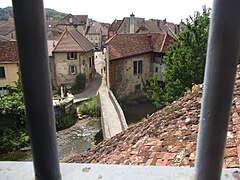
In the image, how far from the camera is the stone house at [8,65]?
21266 millimetres

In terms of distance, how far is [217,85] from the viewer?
1.94 feet

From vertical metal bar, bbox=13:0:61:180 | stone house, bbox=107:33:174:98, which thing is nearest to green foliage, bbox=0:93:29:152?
stone house, bbox=107:33:174:98

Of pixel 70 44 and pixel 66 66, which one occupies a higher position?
pixel 70 44

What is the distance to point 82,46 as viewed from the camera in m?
25.7

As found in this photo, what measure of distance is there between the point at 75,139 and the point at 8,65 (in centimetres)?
995

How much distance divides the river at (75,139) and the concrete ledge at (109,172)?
43.6ft

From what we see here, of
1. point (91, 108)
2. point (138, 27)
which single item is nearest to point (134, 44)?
point (91, 108)

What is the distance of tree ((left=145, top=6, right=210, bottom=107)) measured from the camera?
13.1 meters

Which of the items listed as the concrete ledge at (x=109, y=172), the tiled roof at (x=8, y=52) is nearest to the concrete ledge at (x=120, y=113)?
the tiled roof at (x=8, y=52)

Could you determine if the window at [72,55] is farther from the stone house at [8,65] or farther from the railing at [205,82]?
the railing at [205,82]

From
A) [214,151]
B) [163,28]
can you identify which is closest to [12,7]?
[214,151]

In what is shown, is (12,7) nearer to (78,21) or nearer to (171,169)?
(171,169)

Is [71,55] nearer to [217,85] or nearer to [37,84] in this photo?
[37,84]

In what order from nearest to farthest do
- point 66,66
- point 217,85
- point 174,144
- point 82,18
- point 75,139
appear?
1. point 217,85
2. point 174,144
3. point 75,139
4. point 66,66
5. point 82,18
